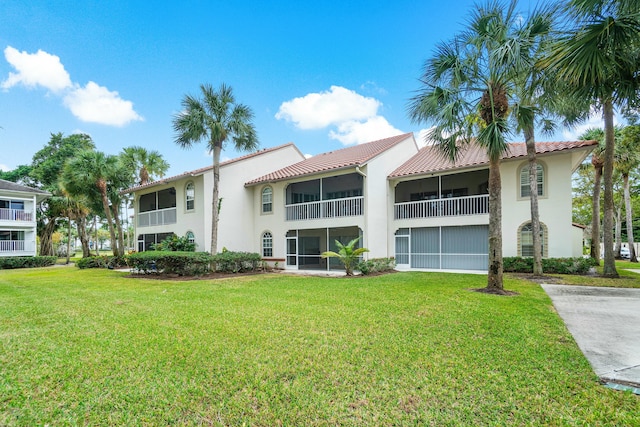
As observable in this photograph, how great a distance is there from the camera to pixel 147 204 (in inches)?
992

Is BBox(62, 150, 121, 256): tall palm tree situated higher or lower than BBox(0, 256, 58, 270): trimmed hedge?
higher

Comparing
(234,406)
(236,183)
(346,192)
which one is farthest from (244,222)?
(234,406)

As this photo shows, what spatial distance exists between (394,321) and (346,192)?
54.7 ft

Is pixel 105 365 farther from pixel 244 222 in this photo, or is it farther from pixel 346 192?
pixel 346 192

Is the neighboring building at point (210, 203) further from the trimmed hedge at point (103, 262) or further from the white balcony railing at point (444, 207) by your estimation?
the white balcony railing at point (444, 207)

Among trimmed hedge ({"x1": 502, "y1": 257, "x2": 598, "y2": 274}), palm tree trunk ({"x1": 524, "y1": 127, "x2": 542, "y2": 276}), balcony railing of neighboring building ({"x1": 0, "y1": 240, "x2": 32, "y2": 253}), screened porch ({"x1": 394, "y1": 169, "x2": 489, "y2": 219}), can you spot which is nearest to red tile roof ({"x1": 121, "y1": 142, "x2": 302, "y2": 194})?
screened porch ({"x1": 394, "y1": 169, "x2": 489, "y2": 219})

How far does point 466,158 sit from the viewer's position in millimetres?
17047

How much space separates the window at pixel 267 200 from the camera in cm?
2033

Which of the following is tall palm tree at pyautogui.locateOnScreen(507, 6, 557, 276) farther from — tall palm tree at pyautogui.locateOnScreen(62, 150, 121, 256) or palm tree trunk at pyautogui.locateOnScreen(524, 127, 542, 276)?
tall palm tree at pyautogui.locateOnScreen(62, 150, 121, 256)

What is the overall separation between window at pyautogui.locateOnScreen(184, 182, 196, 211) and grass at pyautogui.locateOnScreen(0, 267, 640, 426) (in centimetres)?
1168

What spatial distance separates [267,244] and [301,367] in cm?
1624

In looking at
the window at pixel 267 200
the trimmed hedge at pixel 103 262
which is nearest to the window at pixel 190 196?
the window at pixel 267 200

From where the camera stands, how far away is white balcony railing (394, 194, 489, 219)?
1616cm

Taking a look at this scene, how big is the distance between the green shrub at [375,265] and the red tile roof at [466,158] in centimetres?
483
